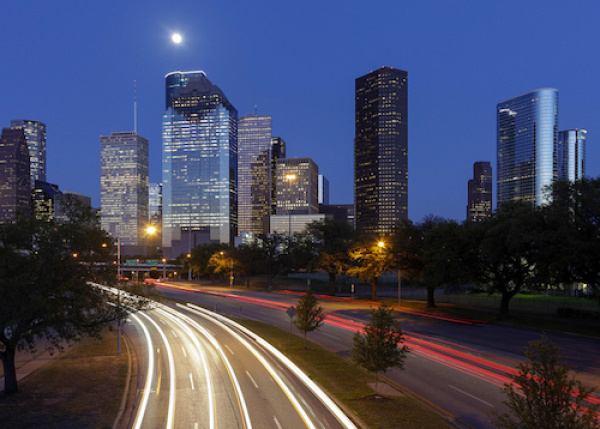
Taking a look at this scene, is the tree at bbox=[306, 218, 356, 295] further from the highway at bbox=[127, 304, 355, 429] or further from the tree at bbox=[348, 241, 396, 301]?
the highway at bbox=[127, 304, 355, 429]

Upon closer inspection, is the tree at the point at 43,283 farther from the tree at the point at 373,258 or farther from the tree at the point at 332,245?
the tree at the point at 332,245

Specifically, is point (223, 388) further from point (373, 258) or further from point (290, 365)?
point (373, 258)

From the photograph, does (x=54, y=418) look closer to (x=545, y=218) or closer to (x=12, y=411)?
(x=12, y=411)

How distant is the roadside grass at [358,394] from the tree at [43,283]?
1092cm

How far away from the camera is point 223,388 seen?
62.6ft

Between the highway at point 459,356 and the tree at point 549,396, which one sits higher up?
the tree at point 549,396

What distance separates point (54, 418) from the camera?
1526 cm

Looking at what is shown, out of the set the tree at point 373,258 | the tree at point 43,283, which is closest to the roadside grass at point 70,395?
the tree at point 43,283

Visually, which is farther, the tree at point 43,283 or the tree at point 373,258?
the tree at point 373,258

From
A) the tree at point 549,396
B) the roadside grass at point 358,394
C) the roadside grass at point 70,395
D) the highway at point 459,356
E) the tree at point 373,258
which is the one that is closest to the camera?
the tree at point 549,396

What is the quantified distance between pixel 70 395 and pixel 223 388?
6549 mm

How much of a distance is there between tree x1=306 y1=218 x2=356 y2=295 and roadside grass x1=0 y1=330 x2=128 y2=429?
44.6 meters

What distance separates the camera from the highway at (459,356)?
1727 centimetres

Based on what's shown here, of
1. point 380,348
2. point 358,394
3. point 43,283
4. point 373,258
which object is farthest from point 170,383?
point 373,258
